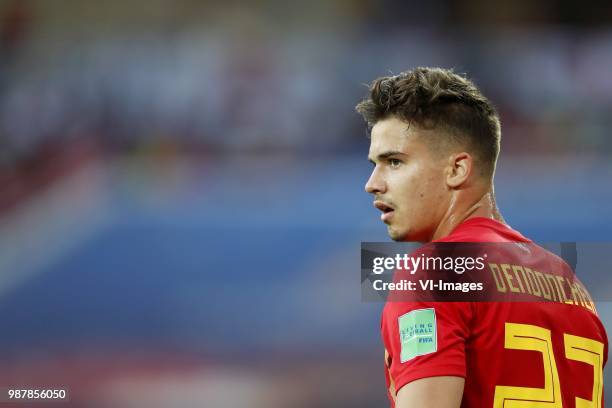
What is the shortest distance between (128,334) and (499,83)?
12.6 ft

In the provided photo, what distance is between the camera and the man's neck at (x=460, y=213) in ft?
7.61

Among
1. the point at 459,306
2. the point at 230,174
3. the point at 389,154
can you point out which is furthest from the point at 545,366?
the point at 230,174

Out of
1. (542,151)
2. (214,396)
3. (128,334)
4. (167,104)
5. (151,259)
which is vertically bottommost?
(214,396)

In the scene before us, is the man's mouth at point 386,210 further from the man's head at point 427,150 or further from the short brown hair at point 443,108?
the short brown hair at point 443,108

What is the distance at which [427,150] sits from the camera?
92.7 inches

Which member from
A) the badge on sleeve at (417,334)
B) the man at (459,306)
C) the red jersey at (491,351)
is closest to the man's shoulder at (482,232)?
the man at (459,306)

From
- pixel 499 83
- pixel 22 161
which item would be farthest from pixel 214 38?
pixel 499 83

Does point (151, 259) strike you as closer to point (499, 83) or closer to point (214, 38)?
point (214, 38)

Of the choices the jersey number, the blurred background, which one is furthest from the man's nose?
A: the blurred background

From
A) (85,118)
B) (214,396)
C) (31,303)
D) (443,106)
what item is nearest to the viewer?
(443,106)

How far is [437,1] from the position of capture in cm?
694

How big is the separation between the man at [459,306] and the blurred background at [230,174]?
12.8 ft

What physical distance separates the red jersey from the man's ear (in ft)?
1.57

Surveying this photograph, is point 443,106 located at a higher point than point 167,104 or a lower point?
lower
